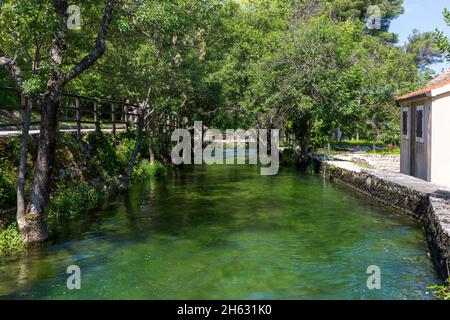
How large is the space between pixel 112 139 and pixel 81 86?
4067mm

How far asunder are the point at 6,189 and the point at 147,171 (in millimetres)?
12722

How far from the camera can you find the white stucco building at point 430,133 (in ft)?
52.0

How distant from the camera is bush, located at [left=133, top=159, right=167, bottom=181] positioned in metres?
23.2

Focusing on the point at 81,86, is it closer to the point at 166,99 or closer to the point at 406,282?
the point at 166,99

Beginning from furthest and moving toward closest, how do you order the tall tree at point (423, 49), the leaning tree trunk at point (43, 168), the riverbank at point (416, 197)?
the tall tree at point (423, 49) → the leaning tree trunk at point (43, 168) → the riverbank at point (416, 197)

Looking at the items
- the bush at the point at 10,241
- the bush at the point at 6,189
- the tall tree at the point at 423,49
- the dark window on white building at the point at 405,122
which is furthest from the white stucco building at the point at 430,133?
the tall tree at the point at 423,49

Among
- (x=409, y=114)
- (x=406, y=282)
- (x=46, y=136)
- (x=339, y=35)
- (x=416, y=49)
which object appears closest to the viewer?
(x=406, y=282)

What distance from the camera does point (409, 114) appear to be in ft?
65.4

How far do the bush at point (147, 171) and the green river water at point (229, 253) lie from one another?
5.22 m

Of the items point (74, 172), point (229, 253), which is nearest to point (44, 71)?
point (229, 253)

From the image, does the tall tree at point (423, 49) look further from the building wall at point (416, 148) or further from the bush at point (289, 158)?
the building wall at point (416, 148)

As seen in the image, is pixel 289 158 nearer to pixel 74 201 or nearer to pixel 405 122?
pixel 405 122

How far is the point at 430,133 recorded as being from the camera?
16.5 m
